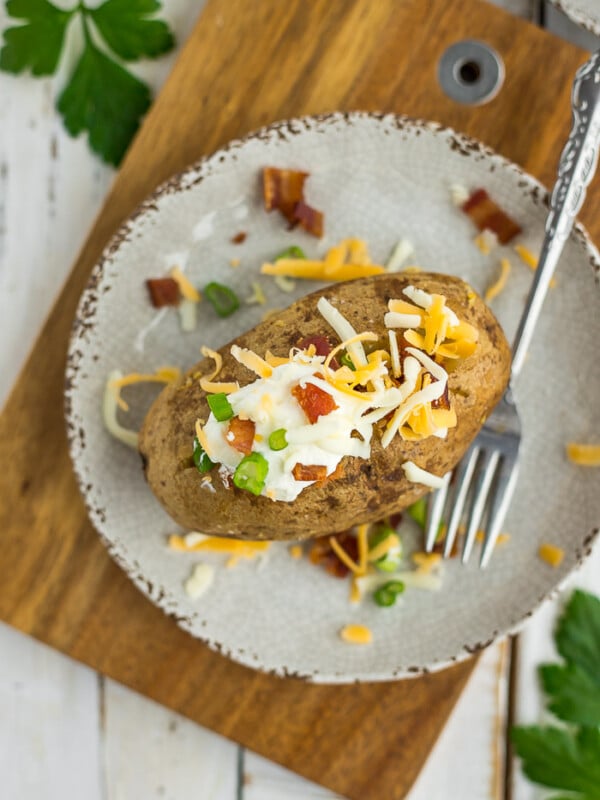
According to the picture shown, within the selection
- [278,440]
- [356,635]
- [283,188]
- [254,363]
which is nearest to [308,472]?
[278,440]

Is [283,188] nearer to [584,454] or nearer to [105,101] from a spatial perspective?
[105,101]

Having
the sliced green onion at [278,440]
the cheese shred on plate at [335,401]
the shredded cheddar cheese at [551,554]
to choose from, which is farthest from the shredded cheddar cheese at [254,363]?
the shredded cheddar cheese at [551,554]

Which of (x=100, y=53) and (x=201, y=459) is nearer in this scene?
(x=201, y=459)

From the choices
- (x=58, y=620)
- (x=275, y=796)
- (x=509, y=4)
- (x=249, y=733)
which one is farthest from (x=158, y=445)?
Answer: (x=509, y=4)

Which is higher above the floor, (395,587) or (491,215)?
(491,215)

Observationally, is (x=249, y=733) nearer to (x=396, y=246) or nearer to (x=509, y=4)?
(x=396, y=246)

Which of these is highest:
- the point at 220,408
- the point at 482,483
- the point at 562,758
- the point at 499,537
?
the point at 220,408

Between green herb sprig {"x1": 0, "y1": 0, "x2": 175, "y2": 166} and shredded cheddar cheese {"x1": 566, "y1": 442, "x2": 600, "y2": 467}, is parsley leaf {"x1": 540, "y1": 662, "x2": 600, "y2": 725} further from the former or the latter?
green herb sprig {"x1": 0, "y1": 0, "x2": 175, "y2": 166}
